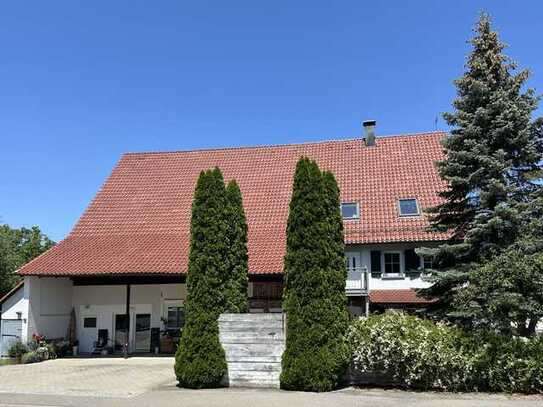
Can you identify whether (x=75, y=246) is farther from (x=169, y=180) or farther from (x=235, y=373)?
(x=235, y=373)

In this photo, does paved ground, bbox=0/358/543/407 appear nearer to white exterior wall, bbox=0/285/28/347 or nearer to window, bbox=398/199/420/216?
white exterior wall, bbox=0/285/28/347

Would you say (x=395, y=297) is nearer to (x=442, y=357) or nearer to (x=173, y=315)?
(x=173, y=315)

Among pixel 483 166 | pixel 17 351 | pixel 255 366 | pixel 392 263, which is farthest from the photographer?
pixel 392 263

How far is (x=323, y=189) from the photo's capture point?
44.5 feet

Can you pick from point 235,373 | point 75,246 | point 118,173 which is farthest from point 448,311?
point 118,173

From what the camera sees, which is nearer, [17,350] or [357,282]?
[17,350]

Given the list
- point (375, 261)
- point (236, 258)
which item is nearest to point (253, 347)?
point (236, 258)

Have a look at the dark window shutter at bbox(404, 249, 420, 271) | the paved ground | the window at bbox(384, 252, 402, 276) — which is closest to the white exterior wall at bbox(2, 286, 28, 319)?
the paved ground

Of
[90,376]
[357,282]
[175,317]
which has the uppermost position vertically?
[357,282]

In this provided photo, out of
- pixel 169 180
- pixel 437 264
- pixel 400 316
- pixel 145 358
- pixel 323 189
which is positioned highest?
pixel 169 180

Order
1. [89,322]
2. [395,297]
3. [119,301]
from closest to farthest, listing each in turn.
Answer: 1. [395,297]
2. [119,301]
3. [89,322]

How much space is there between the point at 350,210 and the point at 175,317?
898 centimetres

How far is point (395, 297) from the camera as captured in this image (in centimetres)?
2284

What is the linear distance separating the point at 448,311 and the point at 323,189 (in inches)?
195
